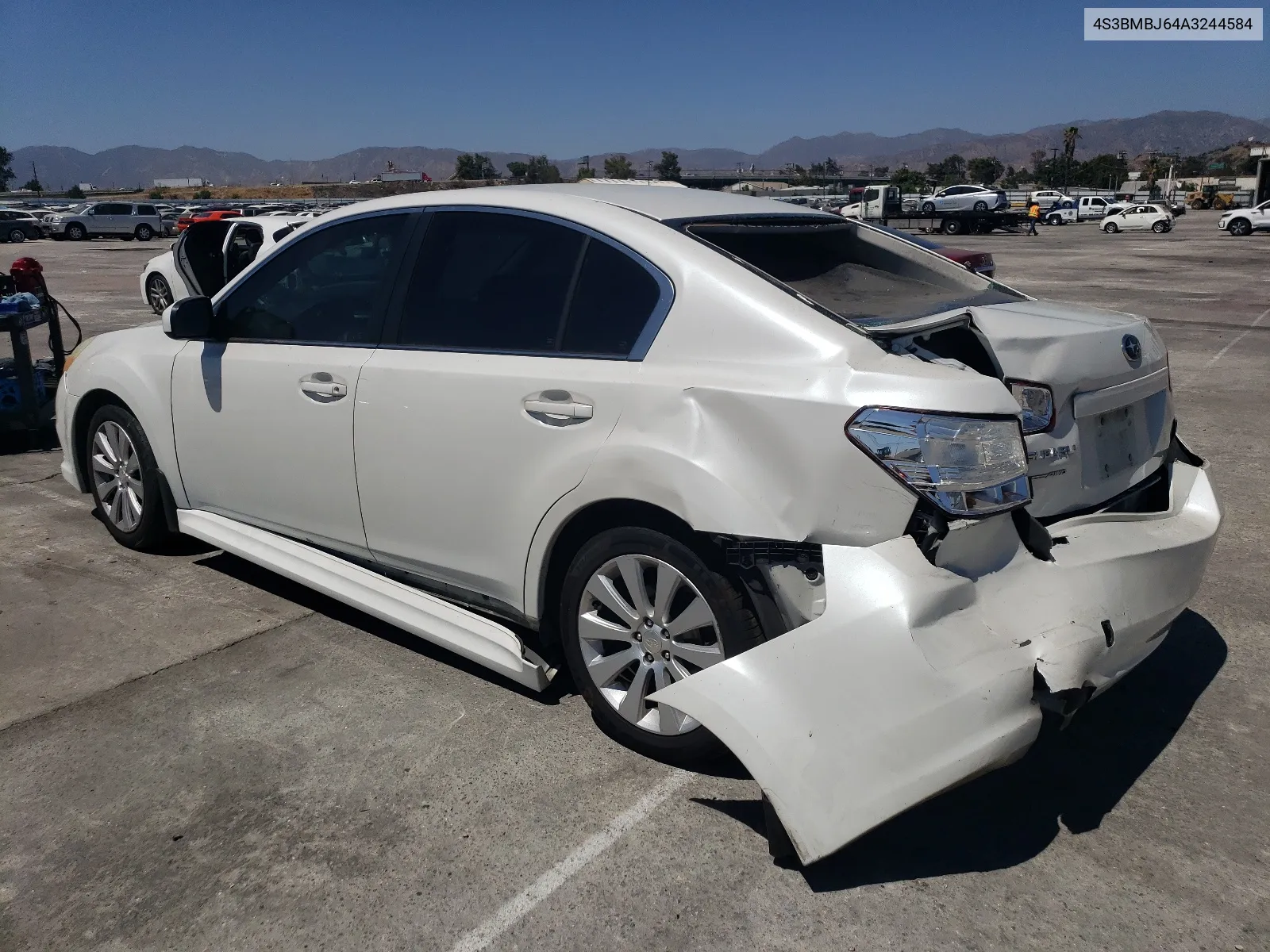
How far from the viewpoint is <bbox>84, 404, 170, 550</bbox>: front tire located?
4.84m

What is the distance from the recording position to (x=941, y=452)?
2625 mm

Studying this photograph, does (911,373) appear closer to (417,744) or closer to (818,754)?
(818,754)

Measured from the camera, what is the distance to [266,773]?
3.20 m

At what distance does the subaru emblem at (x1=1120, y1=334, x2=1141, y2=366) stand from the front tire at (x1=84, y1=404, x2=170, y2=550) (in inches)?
160

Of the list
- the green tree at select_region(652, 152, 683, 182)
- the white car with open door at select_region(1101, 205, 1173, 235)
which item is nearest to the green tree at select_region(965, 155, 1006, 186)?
the green tree at select_region(652, 152, 683, 182)

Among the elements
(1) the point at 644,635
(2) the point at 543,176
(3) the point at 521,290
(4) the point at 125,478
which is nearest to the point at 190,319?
(4) the point at 125,478

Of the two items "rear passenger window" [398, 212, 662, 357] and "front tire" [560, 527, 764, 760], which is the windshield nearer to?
"rear passenger window" [398, 212, 662, 357]

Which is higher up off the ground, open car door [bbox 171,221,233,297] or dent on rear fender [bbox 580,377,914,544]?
open car door [bbox 171,221,233,297]

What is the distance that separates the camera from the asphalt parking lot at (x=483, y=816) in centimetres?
253

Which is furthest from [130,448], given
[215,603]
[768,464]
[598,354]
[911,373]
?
[911,373]

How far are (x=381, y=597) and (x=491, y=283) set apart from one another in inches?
48.1

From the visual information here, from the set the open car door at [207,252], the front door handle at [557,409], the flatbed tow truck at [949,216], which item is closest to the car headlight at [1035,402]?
the front door handle at [557,409]

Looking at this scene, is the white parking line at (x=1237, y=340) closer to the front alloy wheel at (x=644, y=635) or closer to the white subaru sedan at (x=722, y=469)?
the white subaru sedan at (x=722, y=469)

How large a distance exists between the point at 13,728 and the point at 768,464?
2735mm
